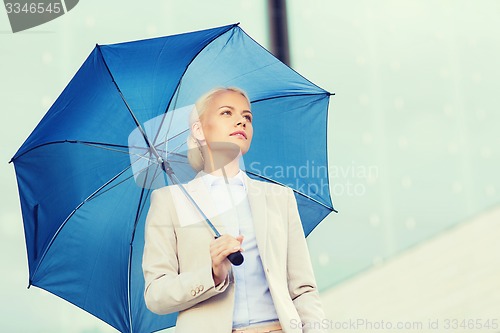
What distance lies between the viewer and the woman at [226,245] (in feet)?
4.87

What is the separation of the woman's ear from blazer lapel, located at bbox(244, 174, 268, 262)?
13 centimetres

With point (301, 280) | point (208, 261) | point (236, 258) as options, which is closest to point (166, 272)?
point (208, 261)

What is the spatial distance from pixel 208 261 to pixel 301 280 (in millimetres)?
221

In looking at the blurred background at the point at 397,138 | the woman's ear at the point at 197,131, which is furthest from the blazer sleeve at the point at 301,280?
the blurred background at the point at 397,138

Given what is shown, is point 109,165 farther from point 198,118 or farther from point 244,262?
point 244,262

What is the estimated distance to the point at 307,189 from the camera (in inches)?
73.3

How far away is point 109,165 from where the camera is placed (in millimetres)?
1686

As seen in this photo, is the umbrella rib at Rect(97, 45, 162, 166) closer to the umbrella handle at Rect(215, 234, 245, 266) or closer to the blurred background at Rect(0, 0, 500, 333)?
the umbrella handle at Rect(215, 234, 245, 266)

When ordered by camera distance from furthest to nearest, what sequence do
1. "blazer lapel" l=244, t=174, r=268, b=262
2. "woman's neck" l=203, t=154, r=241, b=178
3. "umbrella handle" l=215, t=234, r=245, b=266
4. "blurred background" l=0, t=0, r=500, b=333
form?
"blurred background" l=0, t=0, r=500, b=333 < "woman's neck" l=203, t=154, r=241, b=178 < "blazer lapel" l=244, t=174, r=268, b=262 < "umbrella handle" l=215, t=234, r=245, b=266

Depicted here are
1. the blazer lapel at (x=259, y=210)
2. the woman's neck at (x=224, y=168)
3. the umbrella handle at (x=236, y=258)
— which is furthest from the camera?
the woman's neck at (x=224, y=168)

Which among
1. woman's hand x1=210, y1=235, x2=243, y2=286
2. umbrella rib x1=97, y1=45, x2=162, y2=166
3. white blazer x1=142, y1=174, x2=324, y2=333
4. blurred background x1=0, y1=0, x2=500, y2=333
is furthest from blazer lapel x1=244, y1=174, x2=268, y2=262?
blurred background x1=0, y1=0, x2=500, y2=333

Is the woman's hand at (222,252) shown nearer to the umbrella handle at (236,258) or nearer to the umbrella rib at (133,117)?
the umbrella handle at (236,258)

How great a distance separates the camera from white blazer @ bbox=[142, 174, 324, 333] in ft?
4.87

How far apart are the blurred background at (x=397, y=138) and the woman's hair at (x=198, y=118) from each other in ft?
2.95
